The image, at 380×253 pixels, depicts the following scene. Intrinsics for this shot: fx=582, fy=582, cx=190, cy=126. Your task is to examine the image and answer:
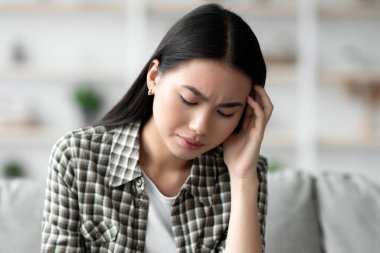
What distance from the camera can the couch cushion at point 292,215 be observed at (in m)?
1.62

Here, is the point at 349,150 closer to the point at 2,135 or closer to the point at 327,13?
the point at 327,13

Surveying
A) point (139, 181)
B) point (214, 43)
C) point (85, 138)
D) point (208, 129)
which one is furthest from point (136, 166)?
point (214, 43)

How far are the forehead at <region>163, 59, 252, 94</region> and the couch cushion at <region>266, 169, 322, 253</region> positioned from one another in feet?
1.85

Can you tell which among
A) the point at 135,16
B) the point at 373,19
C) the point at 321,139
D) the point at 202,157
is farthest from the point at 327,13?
the point at 202,157

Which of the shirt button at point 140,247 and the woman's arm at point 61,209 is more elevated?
the woman's arm at point 61,209

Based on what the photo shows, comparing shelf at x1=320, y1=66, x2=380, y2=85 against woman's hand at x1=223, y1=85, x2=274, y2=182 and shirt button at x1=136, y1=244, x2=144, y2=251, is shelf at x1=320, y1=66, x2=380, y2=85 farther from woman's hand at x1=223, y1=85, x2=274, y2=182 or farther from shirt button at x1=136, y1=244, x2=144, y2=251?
shirt button at x1=136, y1=244, x2=144, y2=251

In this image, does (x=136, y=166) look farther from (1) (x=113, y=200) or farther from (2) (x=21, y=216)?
(2) (x=21, y=216)

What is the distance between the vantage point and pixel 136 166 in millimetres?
1398

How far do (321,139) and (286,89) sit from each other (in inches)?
17.7

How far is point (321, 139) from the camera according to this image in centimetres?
409

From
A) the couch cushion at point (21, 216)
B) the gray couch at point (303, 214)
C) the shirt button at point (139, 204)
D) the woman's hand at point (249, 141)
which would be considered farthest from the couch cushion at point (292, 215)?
the couch cushion at point (21, 216)

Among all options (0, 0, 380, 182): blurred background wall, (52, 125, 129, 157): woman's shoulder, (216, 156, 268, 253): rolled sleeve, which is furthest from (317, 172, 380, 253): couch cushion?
(0, 0, 380, 182): blurred background wall

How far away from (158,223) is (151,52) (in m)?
2.86

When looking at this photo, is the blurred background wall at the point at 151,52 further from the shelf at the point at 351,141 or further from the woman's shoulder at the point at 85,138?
the woman's shoulder at the point at 85,138
